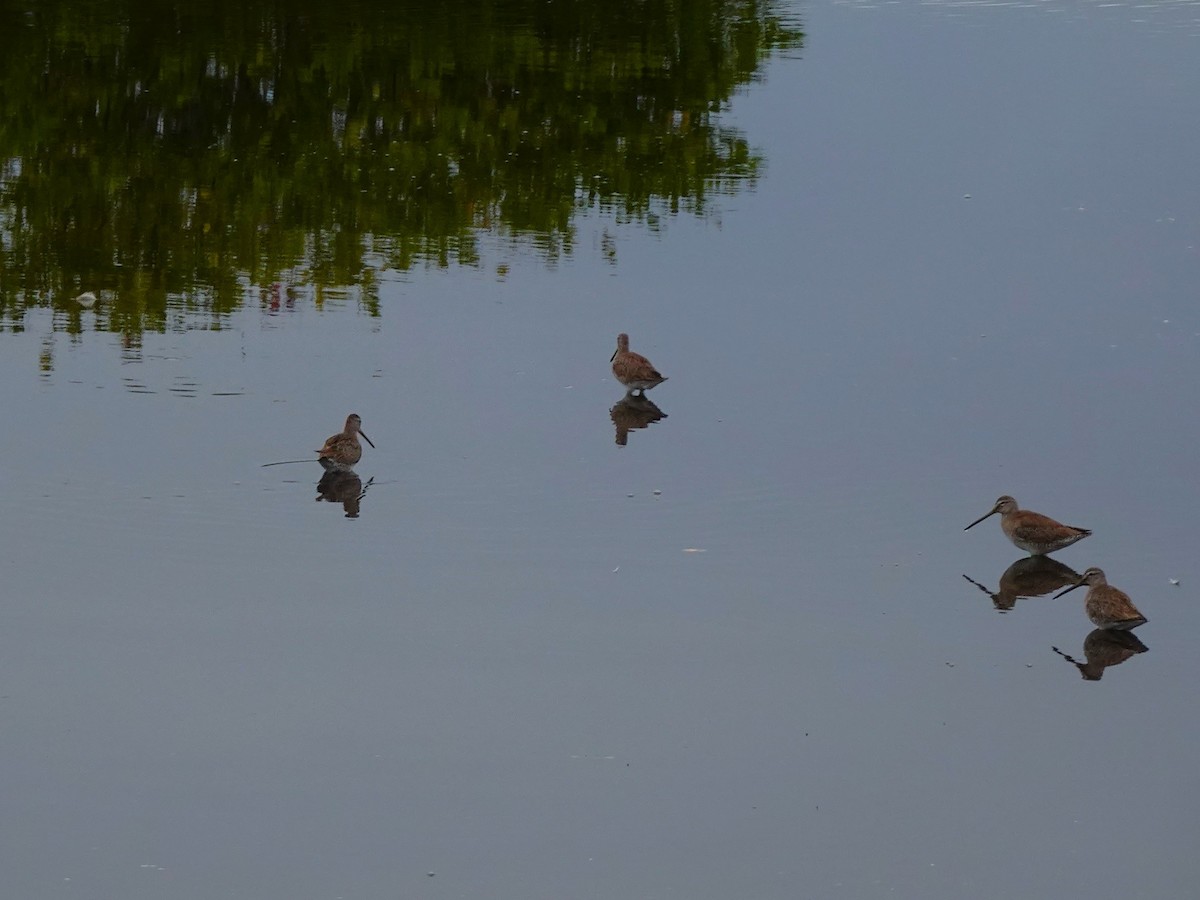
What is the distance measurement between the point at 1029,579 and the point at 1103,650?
102cm

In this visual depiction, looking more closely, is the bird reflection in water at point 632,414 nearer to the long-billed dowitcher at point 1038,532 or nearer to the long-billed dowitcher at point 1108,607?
the long-billed dowitcher at point 1038,532

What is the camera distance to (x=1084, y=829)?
723cm

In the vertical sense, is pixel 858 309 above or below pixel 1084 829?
above

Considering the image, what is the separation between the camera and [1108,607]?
8898 millimetres

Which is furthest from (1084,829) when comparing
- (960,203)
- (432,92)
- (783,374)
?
(432,92)

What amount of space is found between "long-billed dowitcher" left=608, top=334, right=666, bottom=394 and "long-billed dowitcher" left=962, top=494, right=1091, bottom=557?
2.87 meters

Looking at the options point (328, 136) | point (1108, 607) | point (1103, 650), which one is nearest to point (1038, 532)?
point (1108, 607)

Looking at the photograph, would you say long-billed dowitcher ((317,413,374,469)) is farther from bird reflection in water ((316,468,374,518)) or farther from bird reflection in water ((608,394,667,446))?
bird reflection in water ((608,394,667,446))

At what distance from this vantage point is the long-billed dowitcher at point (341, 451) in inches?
418

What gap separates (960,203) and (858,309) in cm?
351

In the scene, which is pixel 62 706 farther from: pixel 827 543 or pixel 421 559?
pixel 827 543

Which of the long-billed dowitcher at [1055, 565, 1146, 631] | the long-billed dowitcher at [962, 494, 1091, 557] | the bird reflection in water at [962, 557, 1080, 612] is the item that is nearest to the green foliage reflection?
the long-billed dowitcher at [962, 494, 1091, 557]

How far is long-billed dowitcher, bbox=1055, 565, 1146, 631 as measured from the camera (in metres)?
8.84

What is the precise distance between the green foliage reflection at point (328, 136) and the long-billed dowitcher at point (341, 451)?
9.89 ft
